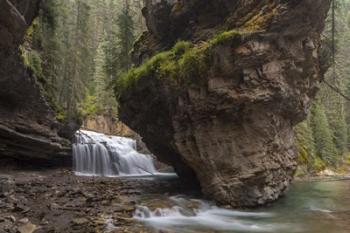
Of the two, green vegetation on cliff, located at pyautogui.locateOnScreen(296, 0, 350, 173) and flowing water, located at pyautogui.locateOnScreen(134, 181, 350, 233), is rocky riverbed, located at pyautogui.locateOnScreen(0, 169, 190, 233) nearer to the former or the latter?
flowing water, located at pyautogui.locateOnScreen(134, 181, 350, 233)

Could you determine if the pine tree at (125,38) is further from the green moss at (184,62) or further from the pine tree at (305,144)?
the pine tree at (305,144)

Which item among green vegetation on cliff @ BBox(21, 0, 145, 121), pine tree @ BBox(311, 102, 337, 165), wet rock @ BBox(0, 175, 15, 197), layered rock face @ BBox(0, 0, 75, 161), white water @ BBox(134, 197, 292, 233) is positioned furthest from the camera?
pine tree @ BBox(311, 102, 337, 165)

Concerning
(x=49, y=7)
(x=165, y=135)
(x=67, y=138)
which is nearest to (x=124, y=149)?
(x=67, y=138)

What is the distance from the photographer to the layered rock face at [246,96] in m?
13.6

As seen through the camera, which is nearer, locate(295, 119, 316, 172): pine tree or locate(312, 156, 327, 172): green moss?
locate(295, 119, 316, 172): pine tree

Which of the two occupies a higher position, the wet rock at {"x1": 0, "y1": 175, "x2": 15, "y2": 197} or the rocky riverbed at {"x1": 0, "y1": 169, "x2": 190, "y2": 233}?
the wet rock at {"x1": 0, "y1": 175, "x2": 15, "y2": 197}

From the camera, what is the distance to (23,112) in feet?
67.1

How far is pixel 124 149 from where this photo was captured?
104 feet

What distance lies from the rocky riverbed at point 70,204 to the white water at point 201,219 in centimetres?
75

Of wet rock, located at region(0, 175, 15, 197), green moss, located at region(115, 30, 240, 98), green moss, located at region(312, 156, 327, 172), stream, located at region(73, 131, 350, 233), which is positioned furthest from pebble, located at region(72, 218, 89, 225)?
green moss, located at region(312, 156, 327, 172)

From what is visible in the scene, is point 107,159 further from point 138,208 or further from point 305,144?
point 305,144

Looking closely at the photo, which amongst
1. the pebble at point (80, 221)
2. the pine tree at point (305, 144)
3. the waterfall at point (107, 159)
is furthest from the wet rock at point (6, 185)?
the pine tree at point (305, 144)

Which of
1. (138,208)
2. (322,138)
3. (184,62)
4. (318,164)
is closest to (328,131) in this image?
(322,138)

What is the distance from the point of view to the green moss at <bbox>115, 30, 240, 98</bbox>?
44.8 ft
